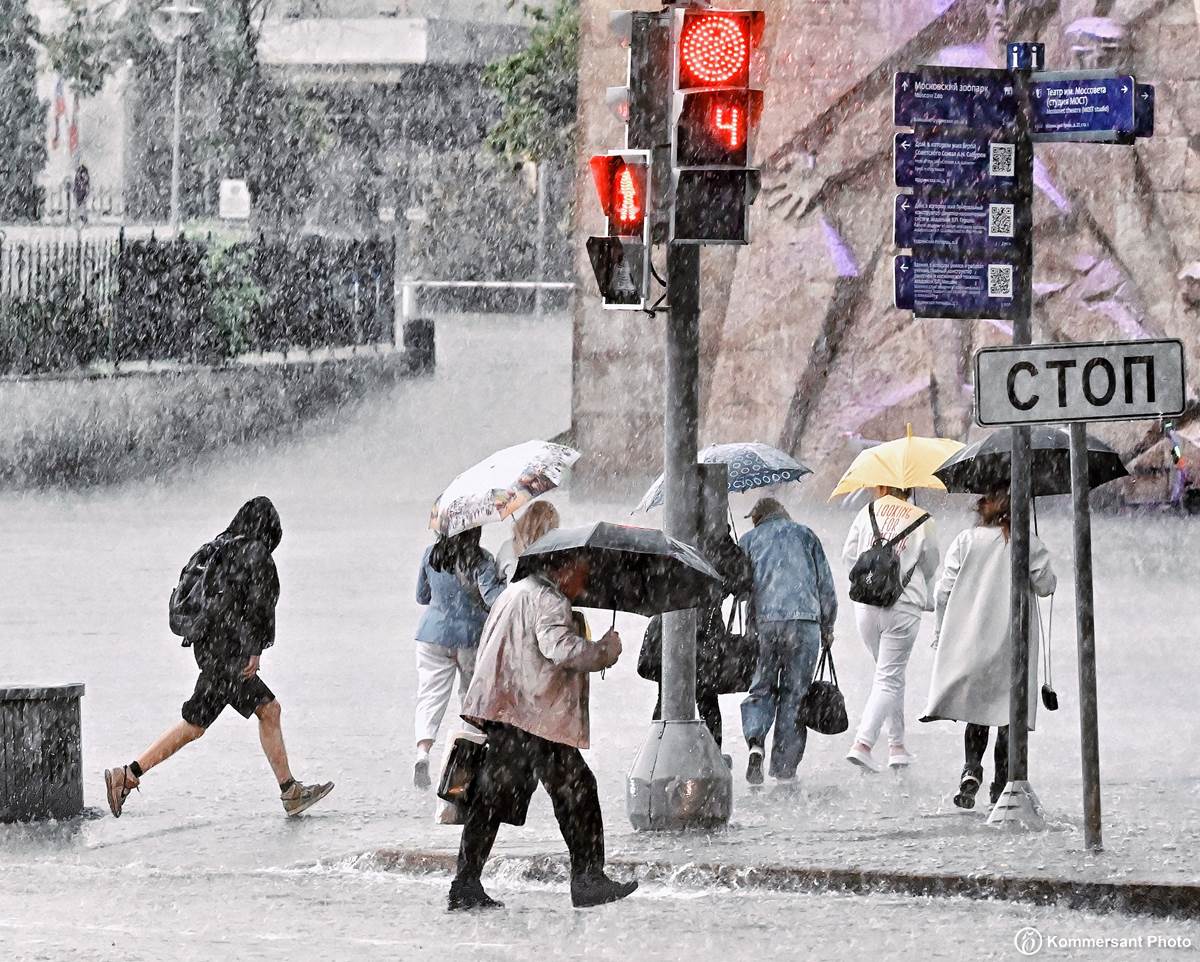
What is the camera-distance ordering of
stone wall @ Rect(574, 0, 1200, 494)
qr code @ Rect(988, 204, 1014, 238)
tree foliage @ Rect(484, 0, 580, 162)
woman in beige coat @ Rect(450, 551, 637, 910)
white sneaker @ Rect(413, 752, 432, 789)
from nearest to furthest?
woman in beige coat @ Rect(450, 551, 637, 910), qr code @ Rect(988, 204, 1014, 238), white sneaker @ Rect(413, 752, 432, 789), stone wall @ Rect(574, 0, 1200, 494), tree foliage @ Rect(484, 0, 580, 162)

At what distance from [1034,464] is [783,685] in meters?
1.57

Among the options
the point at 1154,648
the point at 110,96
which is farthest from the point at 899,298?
the point at 110,96

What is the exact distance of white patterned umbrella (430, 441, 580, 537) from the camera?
34.4 ft

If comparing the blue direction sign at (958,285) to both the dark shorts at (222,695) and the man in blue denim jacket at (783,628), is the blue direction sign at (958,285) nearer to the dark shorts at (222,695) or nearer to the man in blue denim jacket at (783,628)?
the man in blue denim jacket at (783,628)

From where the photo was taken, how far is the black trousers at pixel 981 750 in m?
10.4

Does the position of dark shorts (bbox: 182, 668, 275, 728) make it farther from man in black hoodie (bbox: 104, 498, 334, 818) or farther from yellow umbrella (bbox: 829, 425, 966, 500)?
yellow umbrella (bbox: 829, 425, 966, 500)

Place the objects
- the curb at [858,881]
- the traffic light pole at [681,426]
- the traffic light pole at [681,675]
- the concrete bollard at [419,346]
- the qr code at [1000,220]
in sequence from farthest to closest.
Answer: the concrete bollard at [419,346] < the traffic light pole at [681,426] < the qr code at [1000,220] < the traffic light pole at [681,675] < the curb at [858,881]

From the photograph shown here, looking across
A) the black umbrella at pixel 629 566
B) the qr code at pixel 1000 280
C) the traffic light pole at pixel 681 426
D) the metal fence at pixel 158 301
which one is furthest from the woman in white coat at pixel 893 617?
the metal fence at pixel 158 301

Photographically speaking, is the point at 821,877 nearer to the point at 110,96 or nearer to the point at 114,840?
the point at 114,840

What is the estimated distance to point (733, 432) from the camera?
23.1m

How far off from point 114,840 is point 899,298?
13.2ft

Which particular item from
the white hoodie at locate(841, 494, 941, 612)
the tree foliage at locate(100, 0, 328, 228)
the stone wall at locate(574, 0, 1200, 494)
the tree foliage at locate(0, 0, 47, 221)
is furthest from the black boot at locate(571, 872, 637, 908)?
the tree foliage at locate(100, 0, 328, 228)

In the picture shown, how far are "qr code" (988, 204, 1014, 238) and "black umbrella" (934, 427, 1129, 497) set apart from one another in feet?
3.72

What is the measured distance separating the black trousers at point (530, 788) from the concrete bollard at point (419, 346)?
28.0 m
